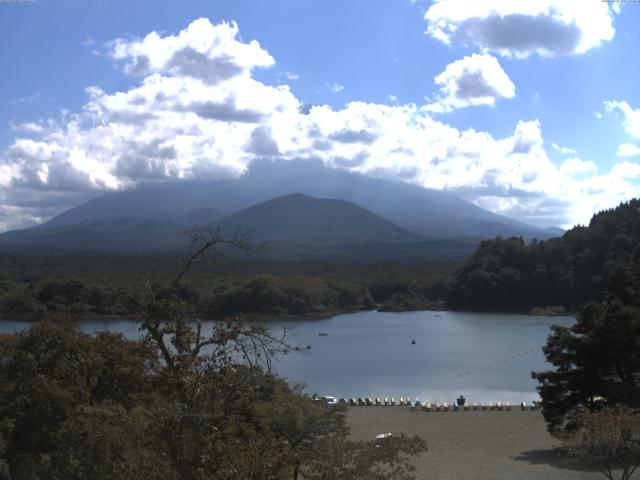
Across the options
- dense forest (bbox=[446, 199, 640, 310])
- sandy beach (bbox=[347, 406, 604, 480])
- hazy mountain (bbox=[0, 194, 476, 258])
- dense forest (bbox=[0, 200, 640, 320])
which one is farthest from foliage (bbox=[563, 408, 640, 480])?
hazy mountain (bbox=[0, 194, 476, 258])

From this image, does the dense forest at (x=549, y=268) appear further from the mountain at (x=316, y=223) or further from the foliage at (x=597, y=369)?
the mountain at (x=316, y=223)

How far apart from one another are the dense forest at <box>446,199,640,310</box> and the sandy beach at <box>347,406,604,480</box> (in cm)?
3203

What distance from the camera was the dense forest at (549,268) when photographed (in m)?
48.0

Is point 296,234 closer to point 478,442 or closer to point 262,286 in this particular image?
point 262,286

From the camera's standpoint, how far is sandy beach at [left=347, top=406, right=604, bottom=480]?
10867 mm

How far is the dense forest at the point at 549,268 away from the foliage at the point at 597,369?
35.9m

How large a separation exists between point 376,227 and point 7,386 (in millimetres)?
131555

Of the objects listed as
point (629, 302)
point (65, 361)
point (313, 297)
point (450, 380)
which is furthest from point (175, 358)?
point (313, 297)

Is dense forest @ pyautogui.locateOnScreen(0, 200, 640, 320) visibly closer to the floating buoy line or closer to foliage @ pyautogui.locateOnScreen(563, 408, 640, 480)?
the floating buoy line

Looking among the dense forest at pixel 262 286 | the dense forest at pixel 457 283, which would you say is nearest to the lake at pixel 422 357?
the dense forest at pixel 262 286

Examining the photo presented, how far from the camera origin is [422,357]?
29.9 m

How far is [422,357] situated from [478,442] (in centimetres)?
1608

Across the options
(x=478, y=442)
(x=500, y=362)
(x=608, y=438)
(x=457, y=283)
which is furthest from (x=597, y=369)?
(x=457, y=283)

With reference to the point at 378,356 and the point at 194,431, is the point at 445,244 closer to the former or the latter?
the point at 378,356
